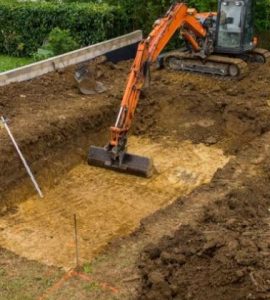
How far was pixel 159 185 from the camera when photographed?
35.3 feet

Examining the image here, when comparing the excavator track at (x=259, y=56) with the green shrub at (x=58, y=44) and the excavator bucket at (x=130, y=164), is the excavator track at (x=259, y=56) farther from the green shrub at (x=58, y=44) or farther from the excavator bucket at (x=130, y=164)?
the excavator bucket at (x=130, y=164)

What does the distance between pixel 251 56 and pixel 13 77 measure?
21.3ft

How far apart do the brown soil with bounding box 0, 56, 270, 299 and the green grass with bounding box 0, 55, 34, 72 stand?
150 inches

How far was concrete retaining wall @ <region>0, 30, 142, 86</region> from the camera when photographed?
13766 millimetres

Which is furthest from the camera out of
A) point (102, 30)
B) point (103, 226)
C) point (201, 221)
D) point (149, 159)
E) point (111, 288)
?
point (102, 30)

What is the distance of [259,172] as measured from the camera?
10.1m

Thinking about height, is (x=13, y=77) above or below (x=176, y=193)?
above

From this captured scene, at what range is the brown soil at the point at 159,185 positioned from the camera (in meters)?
6.83

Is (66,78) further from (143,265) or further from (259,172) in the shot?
(143,265)

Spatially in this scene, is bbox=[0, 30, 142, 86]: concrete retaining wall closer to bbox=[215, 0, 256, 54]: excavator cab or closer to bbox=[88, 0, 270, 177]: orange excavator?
bbox=[88, 0, 270, 177]: orange excavator

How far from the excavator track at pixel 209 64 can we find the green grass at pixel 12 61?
518cm

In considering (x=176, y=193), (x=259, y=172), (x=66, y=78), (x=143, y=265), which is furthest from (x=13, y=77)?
(x=143, y=265)

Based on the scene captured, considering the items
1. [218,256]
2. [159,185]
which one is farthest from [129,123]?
[218,256]

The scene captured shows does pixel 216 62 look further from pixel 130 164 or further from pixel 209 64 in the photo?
pixel 130 164
